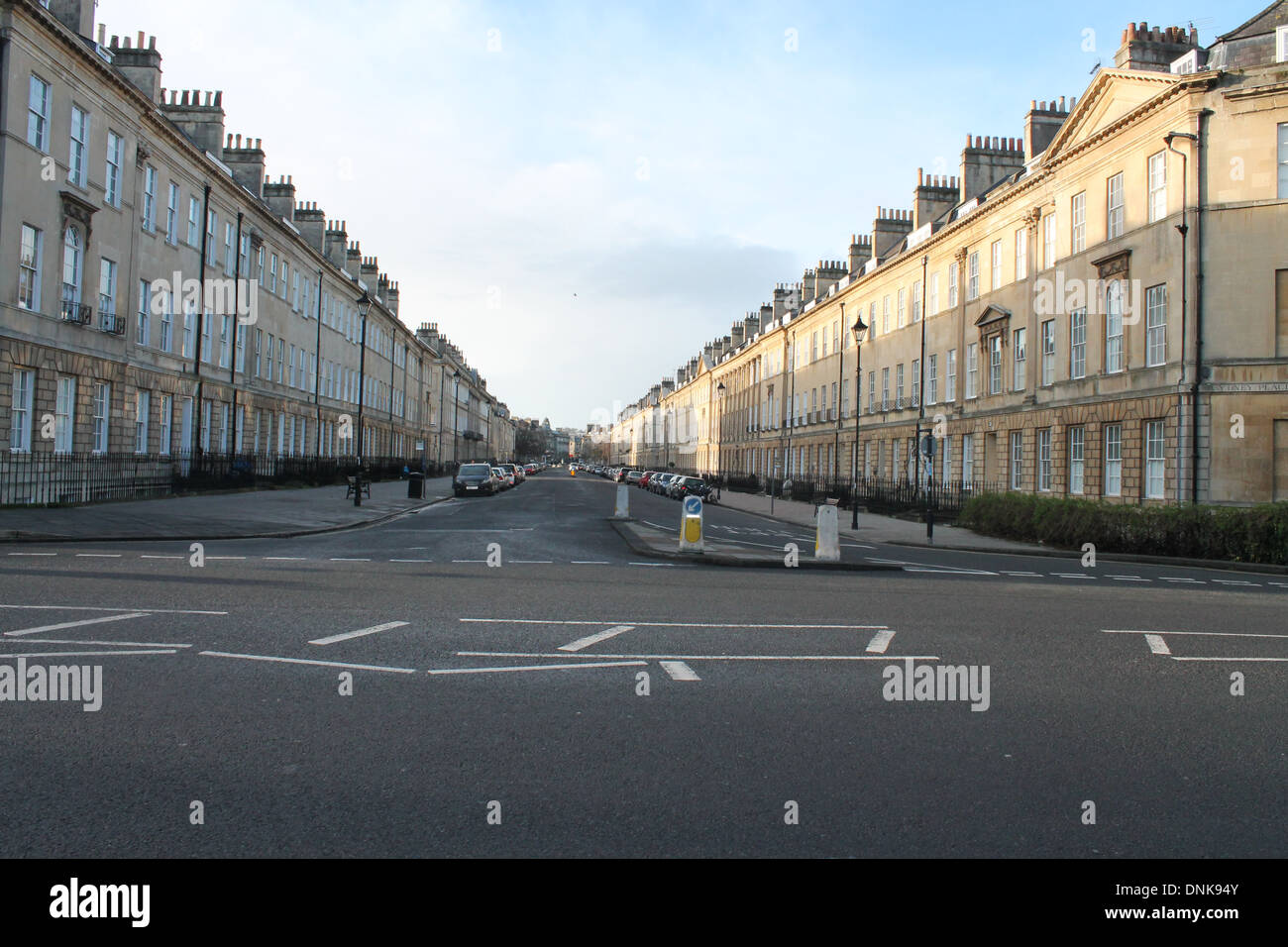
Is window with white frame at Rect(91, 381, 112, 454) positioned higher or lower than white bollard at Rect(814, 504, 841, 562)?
higher

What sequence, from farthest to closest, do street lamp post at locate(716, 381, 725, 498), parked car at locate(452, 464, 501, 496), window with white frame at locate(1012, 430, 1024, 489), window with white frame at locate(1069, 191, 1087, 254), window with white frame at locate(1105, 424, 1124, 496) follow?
street lamp post at locate(716, 381, 725, 498)
parked car at locate(452, 464, 501, 496)
window with white frame at locate(1012, 430, 1024, 489)
window with white frame at locate(1069, 191, 1087, 254)
window with white frame at locate(1105, 424, 1124, 496)

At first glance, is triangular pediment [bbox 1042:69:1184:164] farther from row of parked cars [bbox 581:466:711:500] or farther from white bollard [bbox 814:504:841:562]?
row of parked cars [bbox 581:466:711:500]

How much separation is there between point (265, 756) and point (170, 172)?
35380 millimetres

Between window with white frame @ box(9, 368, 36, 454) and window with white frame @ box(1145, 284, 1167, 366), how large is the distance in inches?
1282

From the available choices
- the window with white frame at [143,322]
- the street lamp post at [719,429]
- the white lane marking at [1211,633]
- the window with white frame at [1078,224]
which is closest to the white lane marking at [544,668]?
the white lane marking at [1211,633]

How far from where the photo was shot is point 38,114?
79.8ft

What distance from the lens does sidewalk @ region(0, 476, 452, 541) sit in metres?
17.3

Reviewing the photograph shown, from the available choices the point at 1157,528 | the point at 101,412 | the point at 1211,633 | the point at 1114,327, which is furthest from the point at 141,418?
the point at 1114,327

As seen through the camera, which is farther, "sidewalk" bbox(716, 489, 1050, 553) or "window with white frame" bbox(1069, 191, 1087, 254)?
"window with white frame" bbox(1069, 191, 1087, 254)

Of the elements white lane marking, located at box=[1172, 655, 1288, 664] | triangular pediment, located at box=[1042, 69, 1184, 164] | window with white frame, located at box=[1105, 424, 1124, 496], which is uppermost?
triangular pediment, located at box=[1042, 69, 1184, 164]

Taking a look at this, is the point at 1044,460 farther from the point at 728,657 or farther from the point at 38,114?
the point at 38,114

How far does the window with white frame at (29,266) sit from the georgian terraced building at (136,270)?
0.05 metres

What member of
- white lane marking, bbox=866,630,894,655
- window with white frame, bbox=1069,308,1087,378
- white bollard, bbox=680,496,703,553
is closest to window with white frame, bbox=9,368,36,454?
white bollard, bbox=680,496,703,553
